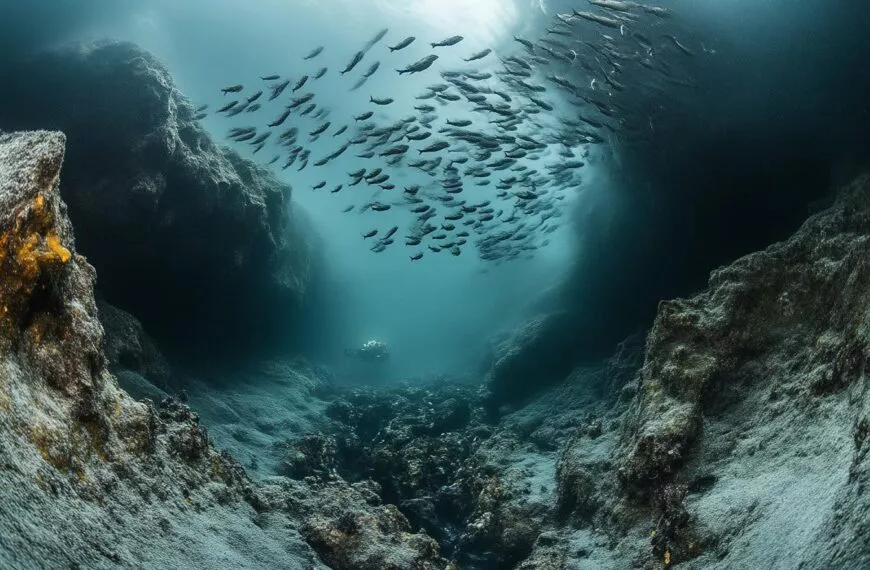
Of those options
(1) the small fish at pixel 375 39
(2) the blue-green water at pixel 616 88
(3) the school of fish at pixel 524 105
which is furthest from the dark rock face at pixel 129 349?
(1) the small fish at pixel 375 39

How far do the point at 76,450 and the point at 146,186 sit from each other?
1029 cm

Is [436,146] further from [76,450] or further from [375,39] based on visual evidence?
[76,450]

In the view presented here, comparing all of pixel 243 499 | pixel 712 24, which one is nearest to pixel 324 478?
pixel 243 499

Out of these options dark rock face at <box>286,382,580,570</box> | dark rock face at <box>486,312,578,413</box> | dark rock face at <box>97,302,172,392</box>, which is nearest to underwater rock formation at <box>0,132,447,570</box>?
dark rock face at <box>286,382,580,570</box>

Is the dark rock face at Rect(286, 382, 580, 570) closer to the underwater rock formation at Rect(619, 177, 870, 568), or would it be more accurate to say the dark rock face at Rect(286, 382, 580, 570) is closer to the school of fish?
the underwater rock formation at Rect(619, 177, 870, 568)

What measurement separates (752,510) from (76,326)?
6031 mm

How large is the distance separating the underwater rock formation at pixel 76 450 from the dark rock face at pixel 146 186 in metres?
8.59

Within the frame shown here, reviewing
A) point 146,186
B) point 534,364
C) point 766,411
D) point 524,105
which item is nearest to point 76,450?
point 766,411

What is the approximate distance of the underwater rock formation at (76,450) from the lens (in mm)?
3113

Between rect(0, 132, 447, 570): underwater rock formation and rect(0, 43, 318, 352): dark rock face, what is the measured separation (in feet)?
28.2

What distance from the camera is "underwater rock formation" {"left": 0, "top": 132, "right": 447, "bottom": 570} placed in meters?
3.11

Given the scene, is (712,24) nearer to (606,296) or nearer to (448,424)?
(606,296)

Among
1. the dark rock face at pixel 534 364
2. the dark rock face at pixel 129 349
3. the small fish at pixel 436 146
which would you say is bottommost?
the dark rock face at pixel 129 349

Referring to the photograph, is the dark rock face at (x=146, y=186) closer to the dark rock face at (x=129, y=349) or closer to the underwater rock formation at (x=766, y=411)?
the dark rock face at (x=129, y=349)
